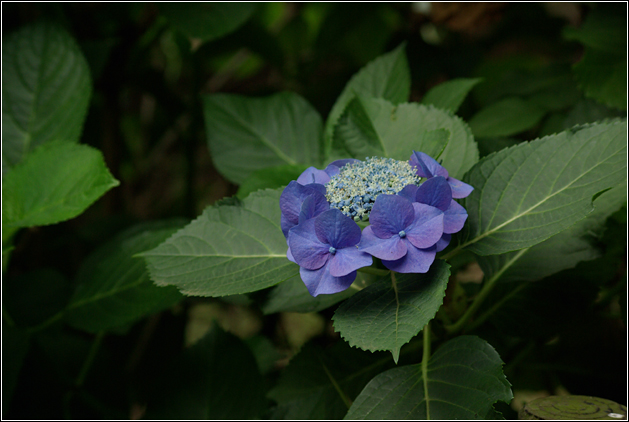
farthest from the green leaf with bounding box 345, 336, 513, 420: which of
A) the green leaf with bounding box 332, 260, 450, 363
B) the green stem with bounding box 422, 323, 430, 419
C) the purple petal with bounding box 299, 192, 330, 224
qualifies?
the purple petal with bounding box 299, 192, 330, 224

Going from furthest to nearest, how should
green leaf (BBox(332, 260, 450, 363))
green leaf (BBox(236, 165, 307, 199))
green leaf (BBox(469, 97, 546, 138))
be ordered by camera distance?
green leaf (BBox(469, 97, 546, 138))
green leaf (BBox(236, 165, 307, 199))
green leaf (BBox(332, 260, 450, 363))

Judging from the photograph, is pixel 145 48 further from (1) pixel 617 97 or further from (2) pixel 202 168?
(1) pixel 617 97

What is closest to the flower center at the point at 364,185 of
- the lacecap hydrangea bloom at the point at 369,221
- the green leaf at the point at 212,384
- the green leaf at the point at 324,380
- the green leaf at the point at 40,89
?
the lacecap hydrangea bloom at the point at 369,221

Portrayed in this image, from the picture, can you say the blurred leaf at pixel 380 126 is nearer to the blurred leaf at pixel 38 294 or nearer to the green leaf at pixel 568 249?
the green leaf at pixel 568 249

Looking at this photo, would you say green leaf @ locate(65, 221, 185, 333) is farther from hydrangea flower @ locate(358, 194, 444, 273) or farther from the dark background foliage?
hydrangea flower @ locate(358, 194, 444, 273)

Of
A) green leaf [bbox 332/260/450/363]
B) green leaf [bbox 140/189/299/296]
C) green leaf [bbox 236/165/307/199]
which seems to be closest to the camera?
green leaf [bbox 332/260/450/363]

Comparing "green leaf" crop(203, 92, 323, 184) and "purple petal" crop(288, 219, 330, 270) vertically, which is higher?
"purple petal" crop(288, 219, 330, 270)
